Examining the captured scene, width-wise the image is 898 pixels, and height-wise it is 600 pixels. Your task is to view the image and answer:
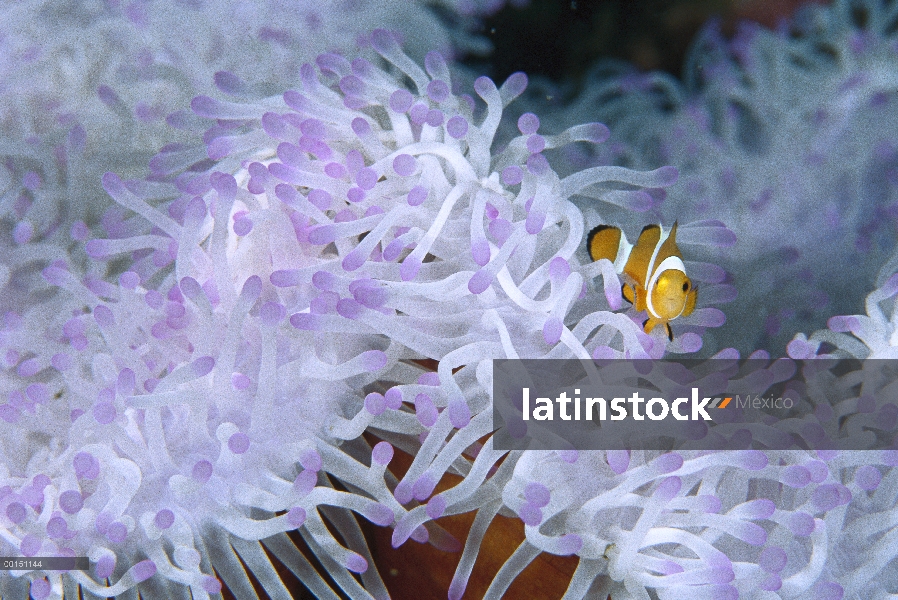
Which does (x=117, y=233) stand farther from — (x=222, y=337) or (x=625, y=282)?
(x=625, y=282)

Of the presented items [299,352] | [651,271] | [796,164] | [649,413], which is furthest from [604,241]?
[796,164]

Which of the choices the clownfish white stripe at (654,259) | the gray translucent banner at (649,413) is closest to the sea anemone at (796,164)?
the clownfish white stripe at (654,259)

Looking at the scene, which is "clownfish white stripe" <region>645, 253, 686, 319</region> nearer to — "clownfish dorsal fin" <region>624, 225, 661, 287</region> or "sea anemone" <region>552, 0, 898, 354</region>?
"clownfish dorsal fin" <region>624, 225, 661, 287</region>

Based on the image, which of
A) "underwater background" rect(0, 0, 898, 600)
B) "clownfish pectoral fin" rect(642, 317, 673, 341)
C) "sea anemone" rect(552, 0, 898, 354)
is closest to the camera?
"underwater background" rect(0, 0, 898, 600)

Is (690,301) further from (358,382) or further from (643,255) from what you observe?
(358,382)

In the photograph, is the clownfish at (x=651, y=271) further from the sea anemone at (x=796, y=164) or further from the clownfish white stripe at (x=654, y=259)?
the sea anemone at (x=796, y=164)

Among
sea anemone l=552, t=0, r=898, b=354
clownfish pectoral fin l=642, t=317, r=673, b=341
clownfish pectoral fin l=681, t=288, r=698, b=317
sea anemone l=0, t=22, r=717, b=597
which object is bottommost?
sea anemone l=0, t=22, r=717, b=597

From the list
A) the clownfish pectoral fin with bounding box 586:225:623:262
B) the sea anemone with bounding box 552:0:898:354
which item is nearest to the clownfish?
the clownfish pectoral fin with bounding box 586:225:623:262
